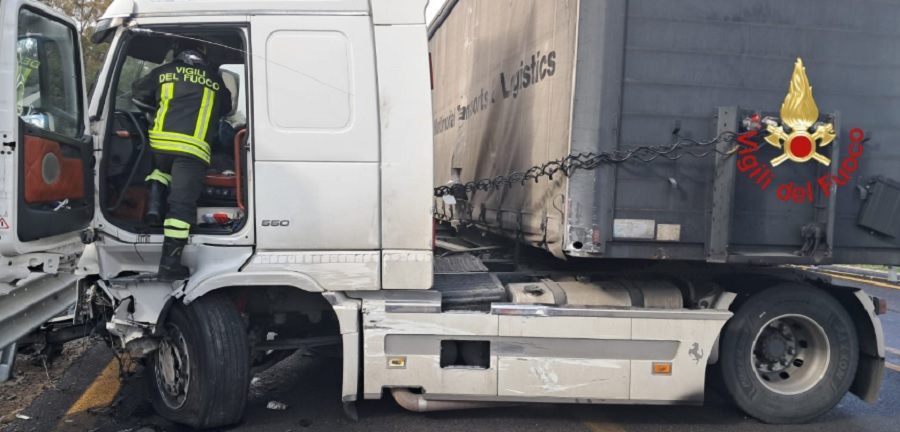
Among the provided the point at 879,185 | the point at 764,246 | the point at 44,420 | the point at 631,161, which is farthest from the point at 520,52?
Result: the point at 44,420

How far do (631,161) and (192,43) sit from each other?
270 cm

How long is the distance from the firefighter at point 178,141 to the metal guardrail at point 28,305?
1.94 ft

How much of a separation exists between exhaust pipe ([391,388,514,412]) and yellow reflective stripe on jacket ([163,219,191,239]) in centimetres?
156

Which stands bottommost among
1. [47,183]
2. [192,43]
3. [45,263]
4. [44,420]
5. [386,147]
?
[44,420]

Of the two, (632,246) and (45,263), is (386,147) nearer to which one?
(632,246)

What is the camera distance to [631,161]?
390 cm

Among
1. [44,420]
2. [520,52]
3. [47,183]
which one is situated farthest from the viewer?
[520,52]

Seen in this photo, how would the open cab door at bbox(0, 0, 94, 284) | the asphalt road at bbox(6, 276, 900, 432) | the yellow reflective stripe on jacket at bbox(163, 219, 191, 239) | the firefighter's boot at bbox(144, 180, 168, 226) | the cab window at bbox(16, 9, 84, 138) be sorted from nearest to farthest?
1. the open cab door at bbox(0, 0, 94, 284)
2. the cab window at bbox(16, 9, 84, 138)
3. the yellow reflective stripe on jacket at bbox(163, 219, 191, 239)
4. the firefighter's boot at bbox(144, 180, 168, 226)
5. the asphalt road at bbox(6, 276, 900, 432)

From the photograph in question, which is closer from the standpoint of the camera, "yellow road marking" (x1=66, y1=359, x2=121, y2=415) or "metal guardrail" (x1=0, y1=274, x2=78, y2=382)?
"metal guardrail" (x1=0, y1=274, x2=78, y2=382)

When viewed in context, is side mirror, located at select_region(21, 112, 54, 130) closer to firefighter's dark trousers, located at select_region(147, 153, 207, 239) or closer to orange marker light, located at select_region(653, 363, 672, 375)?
firefighter's dark trousers, located at select_region(147, 153, 207, 239)

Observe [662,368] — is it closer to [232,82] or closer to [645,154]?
[645,154]

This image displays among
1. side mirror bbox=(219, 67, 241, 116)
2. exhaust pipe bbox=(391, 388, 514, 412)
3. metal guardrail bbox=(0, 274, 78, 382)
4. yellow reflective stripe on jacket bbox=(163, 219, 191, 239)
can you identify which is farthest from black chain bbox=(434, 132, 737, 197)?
metal guardrail bbox=(0, 274, 78, 382)

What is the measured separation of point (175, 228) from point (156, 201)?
26 cm

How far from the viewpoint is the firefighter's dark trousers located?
3.83 metres
